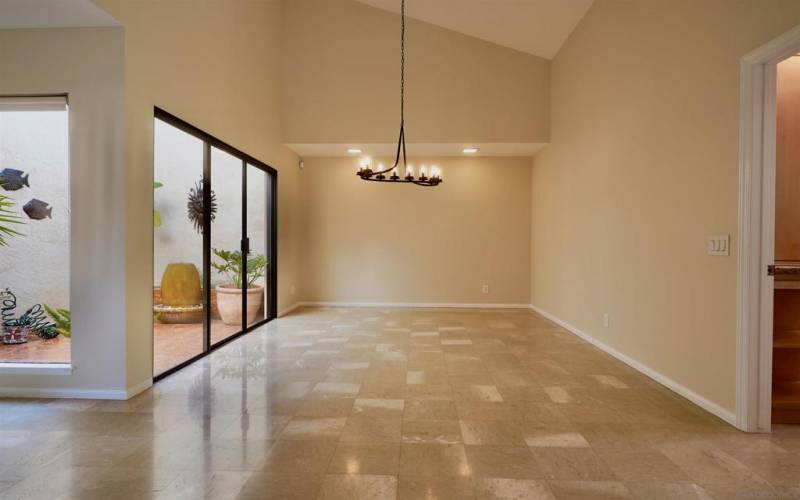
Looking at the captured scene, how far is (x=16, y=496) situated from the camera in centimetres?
180

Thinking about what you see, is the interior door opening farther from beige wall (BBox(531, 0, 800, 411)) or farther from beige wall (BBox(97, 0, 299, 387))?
beige wall (BBox(97, 0, 299, 387))

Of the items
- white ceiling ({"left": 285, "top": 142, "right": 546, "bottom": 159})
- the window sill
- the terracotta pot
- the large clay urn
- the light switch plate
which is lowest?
the window sill

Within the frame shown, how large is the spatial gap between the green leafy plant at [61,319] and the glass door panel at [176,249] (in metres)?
0.55

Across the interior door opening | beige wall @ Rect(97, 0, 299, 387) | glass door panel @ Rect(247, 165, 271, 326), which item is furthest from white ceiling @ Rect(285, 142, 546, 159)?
the interior door opening

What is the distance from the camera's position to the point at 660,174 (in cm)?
330

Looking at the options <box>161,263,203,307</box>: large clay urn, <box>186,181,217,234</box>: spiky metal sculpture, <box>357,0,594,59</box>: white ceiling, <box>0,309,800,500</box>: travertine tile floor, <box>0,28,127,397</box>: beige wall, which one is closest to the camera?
<box>0,309,800,500</box>: travertine tile floor

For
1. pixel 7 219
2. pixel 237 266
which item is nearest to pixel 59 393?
pixel 7 219

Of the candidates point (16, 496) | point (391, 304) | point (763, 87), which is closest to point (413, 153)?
point (391, 304)

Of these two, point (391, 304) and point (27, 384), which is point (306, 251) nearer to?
point (391, 304)

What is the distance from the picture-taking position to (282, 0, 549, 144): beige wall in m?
6.01

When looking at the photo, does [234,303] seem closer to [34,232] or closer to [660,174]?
[34,232]

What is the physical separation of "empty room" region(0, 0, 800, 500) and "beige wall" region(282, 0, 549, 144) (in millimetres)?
573

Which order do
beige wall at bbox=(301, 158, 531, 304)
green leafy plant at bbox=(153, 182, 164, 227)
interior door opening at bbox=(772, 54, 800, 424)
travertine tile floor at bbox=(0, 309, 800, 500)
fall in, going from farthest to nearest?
1. beige wall at bbox=(301, 158, 531, 304)
2. green leafy plant at bbox=(153, 182, 164, 227)
3. interior door opening at bbox=(772, 54, 800, 424)
4. travertine tile floor at bbox=(0, 309, 800, 500)

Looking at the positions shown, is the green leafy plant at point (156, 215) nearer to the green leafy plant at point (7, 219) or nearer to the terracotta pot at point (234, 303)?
the green leafy plant at point (7, 219)
